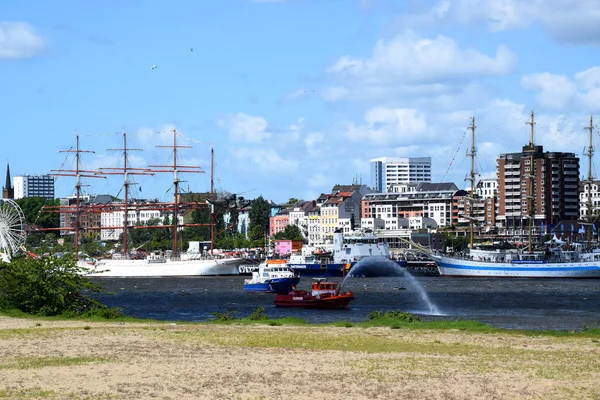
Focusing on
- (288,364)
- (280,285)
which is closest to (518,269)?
(280,285)

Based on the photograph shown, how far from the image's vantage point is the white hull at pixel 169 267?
559ft

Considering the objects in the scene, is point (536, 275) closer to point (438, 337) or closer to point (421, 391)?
point (438, 337)

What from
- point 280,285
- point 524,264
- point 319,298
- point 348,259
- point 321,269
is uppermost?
point 319,298

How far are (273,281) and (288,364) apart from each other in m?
70.2

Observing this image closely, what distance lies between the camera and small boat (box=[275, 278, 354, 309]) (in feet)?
237

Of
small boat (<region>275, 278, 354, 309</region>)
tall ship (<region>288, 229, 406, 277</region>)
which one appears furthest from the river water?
tall ship (<region>288, 229, 406, 277</region>)

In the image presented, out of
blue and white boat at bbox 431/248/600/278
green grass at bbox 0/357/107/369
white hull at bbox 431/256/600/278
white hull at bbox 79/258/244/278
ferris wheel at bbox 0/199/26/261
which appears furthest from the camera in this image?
white hull at bbox 79/258/244/278

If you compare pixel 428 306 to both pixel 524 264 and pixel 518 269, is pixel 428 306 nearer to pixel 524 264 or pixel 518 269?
pixel 524 264

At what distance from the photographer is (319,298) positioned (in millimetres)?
72812

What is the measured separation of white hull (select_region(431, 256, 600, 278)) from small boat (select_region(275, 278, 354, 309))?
85.9 metres

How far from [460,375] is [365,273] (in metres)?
132

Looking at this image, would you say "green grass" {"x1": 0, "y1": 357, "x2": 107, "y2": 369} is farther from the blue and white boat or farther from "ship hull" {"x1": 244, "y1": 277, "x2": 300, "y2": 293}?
the blue and white boat

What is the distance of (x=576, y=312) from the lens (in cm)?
7325

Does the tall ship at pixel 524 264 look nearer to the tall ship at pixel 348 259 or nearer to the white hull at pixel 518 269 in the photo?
the white hull at pixel 518 269
